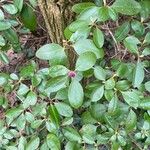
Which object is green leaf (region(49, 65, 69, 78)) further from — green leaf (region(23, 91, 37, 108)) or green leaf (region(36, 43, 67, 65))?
green leaf (region(23, 91, 37, 108))

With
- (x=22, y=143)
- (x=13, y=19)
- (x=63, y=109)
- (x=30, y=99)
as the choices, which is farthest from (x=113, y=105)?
(x=13, y=19)

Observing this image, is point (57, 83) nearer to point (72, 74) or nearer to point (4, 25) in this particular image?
point (72, 74)

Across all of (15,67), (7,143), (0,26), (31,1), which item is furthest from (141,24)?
(15,67)

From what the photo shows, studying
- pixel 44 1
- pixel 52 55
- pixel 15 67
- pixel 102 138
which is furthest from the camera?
pixel 15 67

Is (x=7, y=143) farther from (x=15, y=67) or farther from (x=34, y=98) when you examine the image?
(x=15, y=67)

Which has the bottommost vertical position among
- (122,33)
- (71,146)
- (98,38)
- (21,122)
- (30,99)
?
(71,146)

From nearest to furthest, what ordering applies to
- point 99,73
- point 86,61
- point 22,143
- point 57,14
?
1. point 86,61
2. point 99,73
3. point 57,14
4. point 22,143

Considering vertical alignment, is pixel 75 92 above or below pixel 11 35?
below
